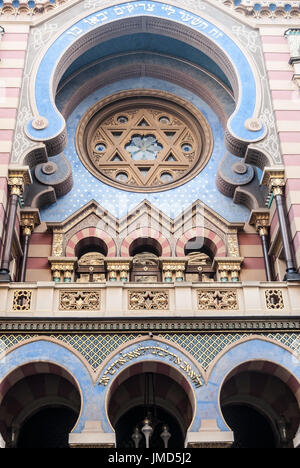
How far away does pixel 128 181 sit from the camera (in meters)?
17.8

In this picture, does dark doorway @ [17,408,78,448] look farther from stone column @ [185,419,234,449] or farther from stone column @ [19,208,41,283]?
stone column @ [19,208,41,283]

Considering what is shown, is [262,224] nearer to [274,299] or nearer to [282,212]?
[282,212]

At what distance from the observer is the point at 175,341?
12523mm

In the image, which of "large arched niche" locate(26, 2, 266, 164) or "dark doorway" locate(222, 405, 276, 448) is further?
"large arched niche" locate(26, 2, 266, 164)

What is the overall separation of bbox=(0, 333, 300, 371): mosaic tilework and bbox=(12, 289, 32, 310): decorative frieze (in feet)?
2.32

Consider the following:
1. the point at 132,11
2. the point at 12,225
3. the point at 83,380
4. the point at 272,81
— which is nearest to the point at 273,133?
the point at 272,81

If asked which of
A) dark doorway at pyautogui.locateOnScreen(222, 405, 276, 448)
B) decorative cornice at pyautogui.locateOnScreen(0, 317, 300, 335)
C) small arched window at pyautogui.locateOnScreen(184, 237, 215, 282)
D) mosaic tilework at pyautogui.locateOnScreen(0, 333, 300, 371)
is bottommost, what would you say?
dark doorway at pyautogui.locateOnScreen(222, 405, 276, 448)

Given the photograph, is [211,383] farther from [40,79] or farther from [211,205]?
[40,79]

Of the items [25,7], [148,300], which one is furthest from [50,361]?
[25,7]

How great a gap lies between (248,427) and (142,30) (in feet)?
38.4

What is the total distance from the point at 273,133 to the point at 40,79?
6378 mm

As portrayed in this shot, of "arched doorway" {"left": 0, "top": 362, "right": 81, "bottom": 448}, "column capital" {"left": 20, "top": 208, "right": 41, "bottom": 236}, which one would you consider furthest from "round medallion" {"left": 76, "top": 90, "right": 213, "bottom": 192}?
"arched doorway" {"left": 0, "top": 362, "right": 81, "bottom": 448}

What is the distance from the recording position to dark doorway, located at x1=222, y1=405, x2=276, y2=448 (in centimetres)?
1440

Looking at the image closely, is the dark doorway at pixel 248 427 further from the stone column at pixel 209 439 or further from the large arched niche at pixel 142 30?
the large arched niche at pixel 142 30
